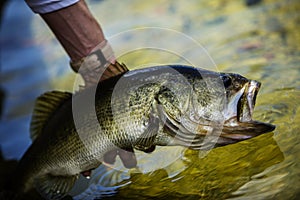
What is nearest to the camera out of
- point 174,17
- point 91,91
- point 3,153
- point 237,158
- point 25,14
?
point 91,91

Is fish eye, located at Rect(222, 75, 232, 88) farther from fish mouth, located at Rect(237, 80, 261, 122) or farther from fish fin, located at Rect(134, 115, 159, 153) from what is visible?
fish fin, located at Rect(134, 115, 159, 153)

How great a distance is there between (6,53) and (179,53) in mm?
2137

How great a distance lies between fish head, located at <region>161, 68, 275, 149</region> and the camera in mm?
2307

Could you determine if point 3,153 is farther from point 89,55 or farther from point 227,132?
point 227,132

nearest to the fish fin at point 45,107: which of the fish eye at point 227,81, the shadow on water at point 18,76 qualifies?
the shadow on water at point 18,76

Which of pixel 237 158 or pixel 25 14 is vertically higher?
pixel 25 14

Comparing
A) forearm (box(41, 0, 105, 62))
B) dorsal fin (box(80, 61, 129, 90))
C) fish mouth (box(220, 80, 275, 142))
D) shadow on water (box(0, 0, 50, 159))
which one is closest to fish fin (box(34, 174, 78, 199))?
dorsal fin (box(80, 61, 129, 90))

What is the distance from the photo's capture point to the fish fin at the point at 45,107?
278 cm

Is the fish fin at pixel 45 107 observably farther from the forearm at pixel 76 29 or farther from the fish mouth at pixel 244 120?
the fish mouth at pixel 244 120

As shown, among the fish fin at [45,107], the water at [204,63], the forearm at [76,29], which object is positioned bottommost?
the water at [204,63]

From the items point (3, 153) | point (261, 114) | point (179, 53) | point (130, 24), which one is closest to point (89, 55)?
point (261, 114)

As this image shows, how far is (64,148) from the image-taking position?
8.55 ft

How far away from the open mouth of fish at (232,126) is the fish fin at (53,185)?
0.69 metres

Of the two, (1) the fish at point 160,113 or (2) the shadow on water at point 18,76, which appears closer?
(1) the fish at point 160,113
